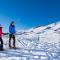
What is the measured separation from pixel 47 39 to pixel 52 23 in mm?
20292

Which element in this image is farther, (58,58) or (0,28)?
(0,28)

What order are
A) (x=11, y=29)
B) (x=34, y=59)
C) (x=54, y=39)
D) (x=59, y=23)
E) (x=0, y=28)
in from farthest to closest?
(x=59, y=23)
(x=54, y=39)
(x=11, y=29)
(x=0, y=28)
(x=34, y=59)

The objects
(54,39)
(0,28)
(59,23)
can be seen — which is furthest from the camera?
(59,23)

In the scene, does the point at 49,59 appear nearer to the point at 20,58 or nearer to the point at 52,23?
the point at 20,58

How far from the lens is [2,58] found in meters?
20.2

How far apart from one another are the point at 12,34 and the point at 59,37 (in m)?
16.2

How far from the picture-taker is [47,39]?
4144 centimetres

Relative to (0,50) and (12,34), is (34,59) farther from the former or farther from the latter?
(12,34)

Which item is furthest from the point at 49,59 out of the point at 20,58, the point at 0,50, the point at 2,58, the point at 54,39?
the point at 54,39

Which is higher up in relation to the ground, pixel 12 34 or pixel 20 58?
pixel 12 34

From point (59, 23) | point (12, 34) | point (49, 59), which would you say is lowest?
→ point (49, 59)

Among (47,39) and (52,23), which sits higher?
(52,23)

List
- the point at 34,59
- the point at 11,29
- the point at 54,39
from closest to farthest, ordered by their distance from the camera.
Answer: the point at 34,59 → the point at 11,29 → the point at 54,39

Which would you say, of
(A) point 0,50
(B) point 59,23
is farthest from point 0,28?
(B) point 59,23
